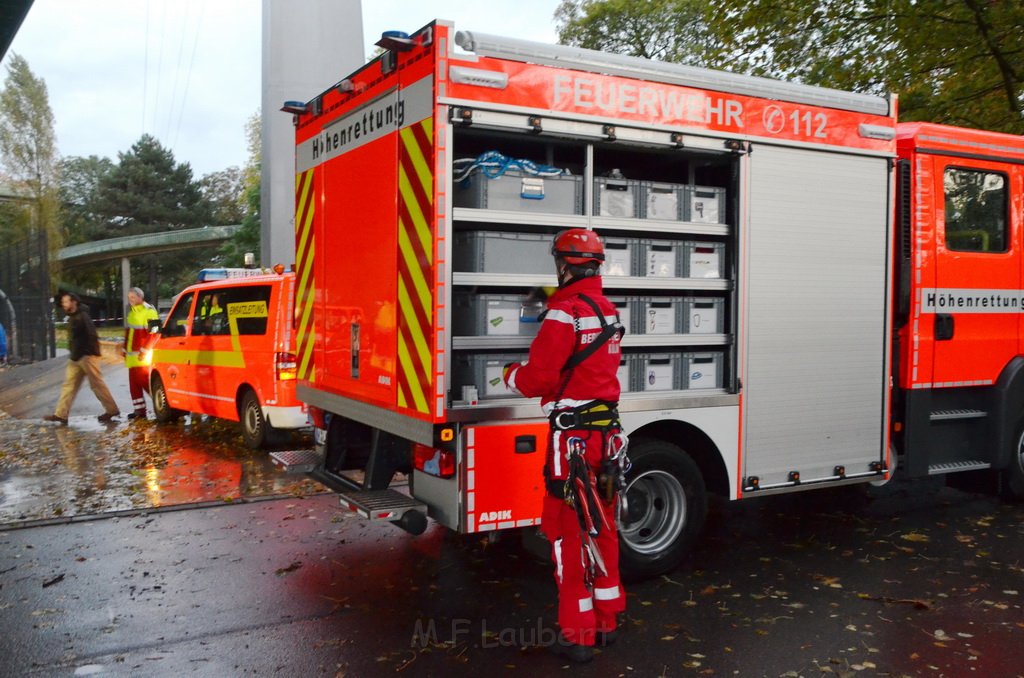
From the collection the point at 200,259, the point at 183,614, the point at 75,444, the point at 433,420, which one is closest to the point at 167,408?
the point at 75,444

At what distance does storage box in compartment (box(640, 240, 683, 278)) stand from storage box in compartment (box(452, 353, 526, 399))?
1.14 m

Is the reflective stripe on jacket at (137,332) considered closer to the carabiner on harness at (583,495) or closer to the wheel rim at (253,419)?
the wheel rim at (253,419)

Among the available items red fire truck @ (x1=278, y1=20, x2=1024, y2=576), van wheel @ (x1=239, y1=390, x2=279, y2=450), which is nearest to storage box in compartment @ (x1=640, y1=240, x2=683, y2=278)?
red fire truck @ (x1=278, y1=20, x2=1024, y2=576)

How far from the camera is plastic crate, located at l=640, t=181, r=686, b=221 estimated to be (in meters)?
5.46

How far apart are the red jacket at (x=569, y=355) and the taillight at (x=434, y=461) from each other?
1.95ft

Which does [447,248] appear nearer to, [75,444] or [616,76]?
[616,76]

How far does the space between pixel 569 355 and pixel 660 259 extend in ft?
4.81

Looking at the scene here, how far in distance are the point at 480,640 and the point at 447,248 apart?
2.02 metres

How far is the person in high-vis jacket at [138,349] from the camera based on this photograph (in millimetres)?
12875

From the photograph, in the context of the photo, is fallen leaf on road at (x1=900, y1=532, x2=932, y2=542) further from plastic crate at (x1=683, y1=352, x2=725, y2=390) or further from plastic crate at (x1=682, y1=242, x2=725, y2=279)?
plastic crate at (x1=682, y1=242, x2=725, y2=279)

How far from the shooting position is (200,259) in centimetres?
6675

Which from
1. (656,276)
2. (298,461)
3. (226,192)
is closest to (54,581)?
(298,461)

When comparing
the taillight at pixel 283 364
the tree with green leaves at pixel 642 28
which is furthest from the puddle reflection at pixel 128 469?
the tree with green leaves at pixel 642 28

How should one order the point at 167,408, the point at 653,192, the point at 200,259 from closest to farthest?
the point at 653,192
the point at 167,408
the point at 200,259
